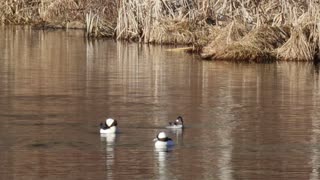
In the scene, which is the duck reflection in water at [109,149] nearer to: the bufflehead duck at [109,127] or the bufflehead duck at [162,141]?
the bufflehead duck at [109,127]

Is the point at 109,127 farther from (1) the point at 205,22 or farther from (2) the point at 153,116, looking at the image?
(1) the point at 205,22

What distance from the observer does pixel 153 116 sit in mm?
26062

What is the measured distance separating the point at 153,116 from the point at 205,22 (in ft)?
83.7

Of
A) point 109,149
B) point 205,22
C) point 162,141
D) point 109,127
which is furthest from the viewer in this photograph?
point 205,22

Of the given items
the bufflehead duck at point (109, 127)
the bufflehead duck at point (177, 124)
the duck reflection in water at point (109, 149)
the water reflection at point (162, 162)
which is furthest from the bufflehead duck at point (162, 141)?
the bufflehead duck at point (177, 124)

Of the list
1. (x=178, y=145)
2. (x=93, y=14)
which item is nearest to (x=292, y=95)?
(x=178, y=145)

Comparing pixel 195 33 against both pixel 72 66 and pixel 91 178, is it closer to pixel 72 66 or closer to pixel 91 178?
pixel 72 66

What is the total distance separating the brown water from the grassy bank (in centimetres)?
149

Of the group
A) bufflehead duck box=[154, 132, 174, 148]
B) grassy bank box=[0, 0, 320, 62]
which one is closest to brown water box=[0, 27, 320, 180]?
bufflehead duck box=[154, 132, 174, 148]

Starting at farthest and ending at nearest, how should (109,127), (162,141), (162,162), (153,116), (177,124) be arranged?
(153,116) < (177,124) < (109,127) < (162,141) < (162,162)

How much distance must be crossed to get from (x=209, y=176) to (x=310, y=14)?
2541cm

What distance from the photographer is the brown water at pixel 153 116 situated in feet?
64.5

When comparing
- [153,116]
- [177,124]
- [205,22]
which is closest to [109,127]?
[177,124]

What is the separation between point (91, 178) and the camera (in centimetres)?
1853
